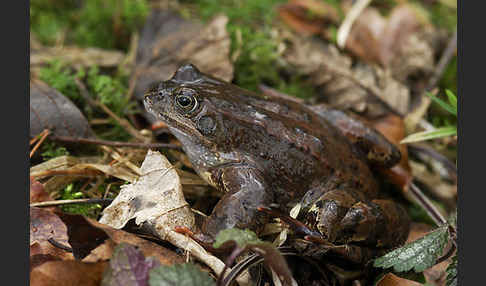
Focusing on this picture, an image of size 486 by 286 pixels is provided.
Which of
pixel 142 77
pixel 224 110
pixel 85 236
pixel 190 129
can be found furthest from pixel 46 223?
pixel 142 77

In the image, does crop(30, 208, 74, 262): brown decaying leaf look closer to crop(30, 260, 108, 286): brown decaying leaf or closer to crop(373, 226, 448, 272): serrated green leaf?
crop(30, 260, 108, 286): brown decaying leaf

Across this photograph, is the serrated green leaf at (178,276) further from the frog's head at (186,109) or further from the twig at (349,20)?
the twig at (349,20)

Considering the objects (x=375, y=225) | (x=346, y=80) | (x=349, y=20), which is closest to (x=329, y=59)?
(x=346, y=80)

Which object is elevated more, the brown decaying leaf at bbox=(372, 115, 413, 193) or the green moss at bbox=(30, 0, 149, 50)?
the green moss at bbox=(30, 0, 149, 50)

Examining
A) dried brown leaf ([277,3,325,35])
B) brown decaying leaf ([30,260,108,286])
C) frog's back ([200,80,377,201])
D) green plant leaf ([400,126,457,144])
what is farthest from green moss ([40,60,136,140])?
green plant leaf ([400,126,457,144])

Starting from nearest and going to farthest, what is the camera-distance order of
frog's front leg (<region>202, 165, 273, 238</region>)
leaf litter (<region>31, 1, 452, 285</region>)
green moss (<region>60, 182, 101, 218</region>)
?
frog's front leg (<region>202, 165, 273, 238</region>)
green moss (<region>60, 182, 101, 218</region>)
leaf litter (<region>31, 1, 452, 285</region>)

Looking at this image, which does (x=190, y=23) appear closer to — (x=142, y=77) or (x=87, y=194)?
(x=142, y=77)
